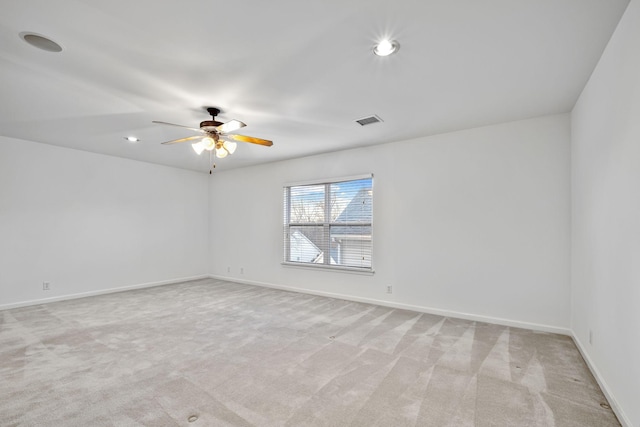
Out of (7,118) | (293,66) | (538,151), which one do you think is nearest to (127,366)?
(293,66)

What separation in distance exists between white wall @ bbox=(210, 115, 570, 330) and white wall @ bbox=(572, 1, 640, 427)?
536 mm

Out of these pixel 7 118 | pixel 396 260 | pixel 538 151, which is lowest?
pixel 396 260

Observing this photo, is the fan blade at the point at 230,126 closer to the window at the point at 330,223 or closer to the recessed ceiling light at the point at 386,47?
the recessed ceiling light at the point at 386,47

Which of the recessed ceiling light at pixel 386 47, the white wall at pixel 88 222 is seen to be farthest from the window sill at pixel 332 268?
the recessed ceiling light at pixel 386 47

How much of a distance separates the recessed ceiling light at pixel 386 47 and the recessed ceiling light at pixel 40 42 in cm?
239

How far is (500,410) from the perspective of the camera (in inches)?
79.5

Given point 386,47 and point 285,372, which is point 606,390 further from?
point 386,47

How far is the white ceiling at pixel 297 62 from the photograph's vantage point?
184 cm

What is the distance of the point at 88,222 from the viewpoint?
17.5 ft

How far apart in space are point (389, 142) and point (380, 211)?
A: 1.11 metres

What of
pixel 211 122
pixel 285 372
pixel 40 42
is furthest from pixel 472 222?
pixel 40 42

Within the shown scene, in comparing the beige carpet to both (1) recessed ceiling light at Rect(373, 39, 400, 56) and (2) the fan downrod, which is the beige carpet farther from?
(1) recessed ceiling light at Rect(373, 39, 400, 56)

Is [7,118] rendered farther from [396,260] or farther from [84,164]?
[396,260]

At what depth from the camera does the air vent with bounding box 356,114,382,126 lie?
3.65m
